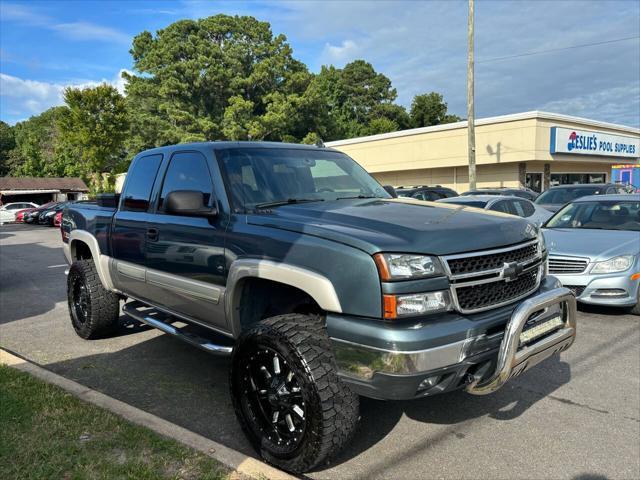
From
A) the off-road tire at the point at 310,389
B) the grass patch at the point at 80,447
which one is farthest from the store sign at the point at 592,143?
the grass patch at the point at 80,447

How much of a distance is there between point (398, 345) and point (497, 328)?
73 cm

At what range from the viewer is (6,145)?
82750mm

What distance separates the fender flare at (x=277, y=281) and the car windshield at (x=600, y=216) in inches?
239

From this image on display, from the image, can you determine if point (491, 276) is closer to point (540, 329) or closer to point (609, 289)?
point (540, 329)

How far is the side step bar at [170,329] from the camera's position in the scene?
146 inches

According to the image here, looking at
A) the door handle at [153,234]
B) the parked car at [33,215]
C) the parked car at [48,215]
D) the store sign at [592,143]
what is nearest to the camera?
the door handle at [153,234]

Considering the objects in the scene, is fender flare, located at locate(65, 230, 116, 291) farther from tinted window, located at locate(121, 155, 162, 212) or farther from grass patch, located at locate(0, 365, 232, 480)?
grass patch, located at locate(0, 365, 232, 480)

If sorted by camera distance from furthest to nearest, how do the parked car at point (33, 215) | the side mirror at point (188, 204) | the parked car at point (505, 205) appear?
the parked car at point (33, 215), the parked car at point (505, 205), the side mirror at point (188, 204)

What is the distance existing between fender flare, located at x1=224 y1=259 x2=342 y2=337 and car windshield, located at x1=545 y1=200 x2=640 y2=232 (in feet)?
19.9

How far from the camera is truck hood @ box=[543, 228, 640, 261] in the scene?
6.47 m

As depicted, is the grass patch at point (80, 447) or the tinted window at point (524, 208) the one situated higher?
the tinted window at point (524, 208)

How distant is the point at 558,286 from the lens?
3.64m

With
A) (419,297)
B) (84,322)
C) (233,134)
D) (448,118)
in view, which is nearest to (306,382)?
(419,297)

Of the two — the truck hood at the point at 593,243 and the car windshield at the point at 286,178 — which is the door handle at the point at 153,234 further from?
the truck hood at the point at 593,243
